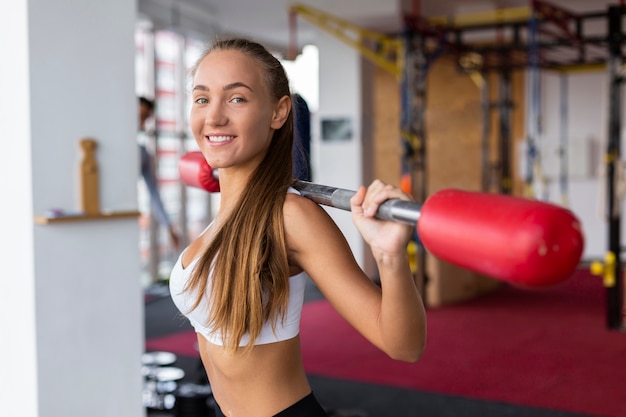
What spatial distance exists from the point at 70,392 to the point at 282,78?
1621 millimetres

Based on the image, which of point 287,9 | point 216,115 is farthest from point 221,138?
point 287,9

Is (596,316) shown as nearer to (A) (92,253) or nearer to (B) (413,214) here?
(A) (92,253)

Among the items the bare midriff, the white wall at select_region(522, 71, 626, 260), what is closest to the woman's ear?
the bare midriff

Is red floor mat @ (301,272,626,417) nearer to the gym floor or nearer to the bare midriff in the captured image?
the gym floor

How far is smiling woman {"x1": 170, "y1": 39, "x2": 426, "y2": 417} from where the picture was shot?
1.33m

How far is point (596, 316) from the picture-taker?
22.2ft

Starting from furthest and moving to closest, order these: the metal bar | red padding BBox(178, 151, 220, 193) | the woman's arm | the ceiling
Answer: the ceiling, red padding BBox(178, 151, 220, 193), the woman's arm, the metal bar

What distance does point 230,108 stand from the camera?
54.5 inches

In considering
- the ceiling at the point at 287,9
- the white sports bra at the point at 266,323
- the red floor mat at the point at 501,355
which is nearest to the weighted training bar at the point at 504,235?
the white sports bra at the point at 266,323

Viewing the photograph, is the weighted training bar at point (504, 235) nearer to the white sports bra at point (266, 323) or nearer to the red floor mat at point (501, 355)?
the white sports bra at point (266, 323)

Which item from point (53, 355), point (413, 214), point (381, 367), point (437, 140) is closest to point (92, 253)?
point (53, 355)

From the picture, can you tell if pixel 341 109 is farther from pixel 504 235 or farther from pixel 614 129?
pixel 504 235

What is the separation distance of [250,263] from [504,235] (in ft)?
2.15

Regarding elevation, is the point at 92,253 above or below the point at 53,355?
above
